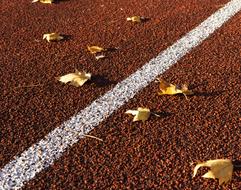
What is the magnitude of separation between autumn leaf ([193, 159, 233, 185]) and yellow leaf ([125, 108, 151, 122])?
1.65 feet

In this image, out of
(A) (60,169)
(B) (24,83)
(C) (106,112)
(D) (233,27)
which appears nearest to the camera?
(A) (60,169)

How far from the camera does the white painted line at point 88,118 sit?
88.6 inches

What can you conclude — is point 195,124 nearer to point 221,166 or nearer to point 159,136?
point 159,136

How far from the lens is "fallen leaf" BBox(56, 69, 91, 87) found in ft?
9.73

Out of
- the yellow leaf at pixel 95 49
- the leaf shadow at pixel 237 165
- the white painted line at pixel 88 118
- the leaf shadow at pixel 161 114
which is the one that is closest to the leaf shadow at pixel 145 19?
the white painted line at pixel 88 118

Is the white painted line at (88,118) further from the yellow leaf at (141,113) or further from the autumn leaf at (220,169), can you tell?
the autumn leaf at (220,169)

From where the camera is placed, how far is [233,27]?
379cm

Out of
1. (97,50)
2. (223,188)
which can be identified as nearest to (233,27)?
(97,50)

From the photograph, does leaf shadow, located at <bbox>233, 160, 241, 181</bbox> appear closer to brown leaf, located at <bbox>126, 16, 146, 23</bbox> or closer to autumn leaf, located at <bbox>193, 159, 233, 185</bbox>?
autumn leaf, located at <bbox>193, 159, 233, 185</bbox>

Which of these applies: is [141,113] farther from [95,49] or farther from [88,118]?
[95,49]

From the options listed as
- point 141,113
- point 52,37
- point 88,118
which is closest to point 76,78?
point 88,118

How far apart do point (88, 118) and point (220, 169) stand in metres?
0.81

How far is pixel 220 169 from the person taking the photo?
7.12ft

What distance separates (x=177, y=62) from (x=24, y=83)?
3.32 ft
